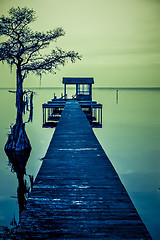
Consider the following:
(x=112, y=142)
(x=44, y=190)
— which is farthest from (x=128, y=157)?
(x=44, y=190)

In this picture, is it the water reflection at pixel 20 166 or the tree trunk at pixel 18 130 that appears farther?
the tree trunk at pixel 18 130

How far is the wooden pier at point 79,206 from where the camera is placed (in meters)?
3.03

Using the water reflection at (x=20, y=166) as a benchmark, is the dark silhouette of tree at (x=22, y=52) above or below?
above

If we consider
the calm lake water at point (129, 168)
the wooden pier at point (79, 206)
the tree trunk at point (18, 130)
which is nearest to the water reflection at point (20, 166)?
the calm lake water at point (129, 168)

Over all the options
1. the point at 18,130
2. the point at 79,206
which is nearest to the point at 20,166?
the point at 18,130

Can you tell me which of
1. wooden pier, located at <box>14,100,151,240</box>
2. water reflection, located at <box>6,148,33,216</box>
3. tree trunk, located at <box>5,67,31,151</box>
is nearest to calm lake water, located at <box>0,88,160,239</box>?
water reflection, located at <box>6,148,33,216</box>

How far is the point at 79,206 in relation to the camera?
3695mm

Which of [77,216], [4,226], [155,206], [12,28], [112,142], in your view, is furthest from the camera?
[112,142]

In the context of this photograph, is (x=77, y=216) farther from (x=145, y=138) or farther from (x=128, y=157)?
(x=145, y=138)

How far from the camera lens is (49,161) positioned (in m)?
6.26

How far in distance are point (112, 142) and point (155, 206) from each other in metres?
16.2

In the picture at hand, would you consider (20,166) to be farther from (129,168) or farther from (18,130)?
(129,168)

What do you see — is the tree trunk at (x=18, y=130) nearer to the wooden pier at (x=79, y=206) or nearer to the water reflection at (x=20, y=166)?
the water reflection at (x=20, y=166)

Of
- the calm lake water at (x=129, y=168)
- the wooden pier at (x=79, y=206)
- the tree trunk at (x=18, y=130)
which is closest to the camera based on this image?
the wooden pier at (x=79, y=206)
